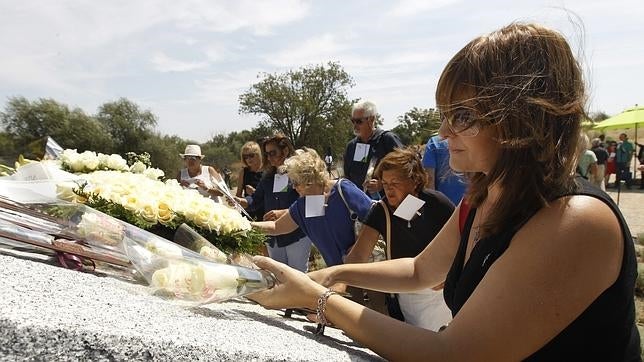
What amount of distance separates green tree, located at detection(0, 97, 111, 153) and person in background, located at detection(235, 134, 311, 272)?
19009mm

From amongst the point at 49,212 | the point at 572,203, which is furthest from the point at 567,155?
the point at 49,212

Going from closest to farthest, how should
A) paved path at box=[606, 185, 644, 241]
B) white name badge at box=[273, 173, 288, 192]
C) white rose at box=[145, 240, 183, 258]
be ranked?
white rose at box=[145, 240, 183, 258]
white name badge at box=[273, 173, 288, 192]
paved path at box=[606, 185, 644, 241]

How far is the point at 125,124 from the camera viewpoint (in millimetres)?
27234

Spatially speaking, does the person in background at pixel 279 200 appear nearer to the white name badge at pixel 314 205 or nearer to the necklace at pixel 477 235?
the white name badge at pixel 314 205

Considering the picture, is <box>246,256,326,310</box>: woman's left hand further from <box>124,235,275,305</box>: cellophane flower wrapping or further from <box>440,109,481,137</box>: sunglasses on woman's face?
<box>440,109,481,137</box>: sunglasses on woman's face

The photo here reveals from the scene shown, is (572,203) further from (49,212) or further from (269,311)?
(49,212)

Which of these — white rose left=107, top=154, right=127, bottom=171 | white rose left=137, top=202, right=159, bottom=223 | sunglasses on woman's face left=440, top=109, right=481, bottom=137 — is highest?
sunglasses on woman's face left=440, top=109, right=481, bottom=137

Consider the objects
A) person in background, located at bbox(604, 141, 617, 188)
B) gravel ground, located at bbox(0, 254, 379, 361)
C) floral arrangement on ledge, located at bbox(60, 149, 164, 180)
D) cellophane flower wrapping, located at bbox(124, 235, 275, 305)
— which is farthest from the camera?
person in background, located at bbox(604, 141, 617, 188)

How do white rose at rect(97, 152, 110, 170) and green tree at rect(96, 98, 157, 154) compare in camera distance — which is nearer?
white rose at rect(97, 152, 110, 170)

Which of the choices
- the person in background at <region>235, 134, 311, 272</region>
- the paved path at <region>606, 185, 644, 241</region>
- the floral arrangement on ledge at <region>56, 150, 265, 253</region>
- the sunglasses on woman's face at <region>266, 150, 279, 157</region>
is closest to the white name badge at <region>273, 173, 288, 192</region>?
the person in background at <region>235, 134, 311, 272</region>

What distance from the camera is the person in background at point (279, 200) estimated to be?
4988mm

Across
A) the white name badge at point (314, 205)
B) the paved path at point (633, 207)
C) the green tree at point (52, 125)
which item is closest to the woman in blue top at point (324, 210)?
the white name badge at point (314, 205)

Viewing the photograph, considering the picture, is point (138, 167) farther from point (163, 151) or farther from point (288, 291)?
point (163, 151)

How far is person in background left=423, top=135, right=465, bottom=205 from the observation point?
15.0 feet
